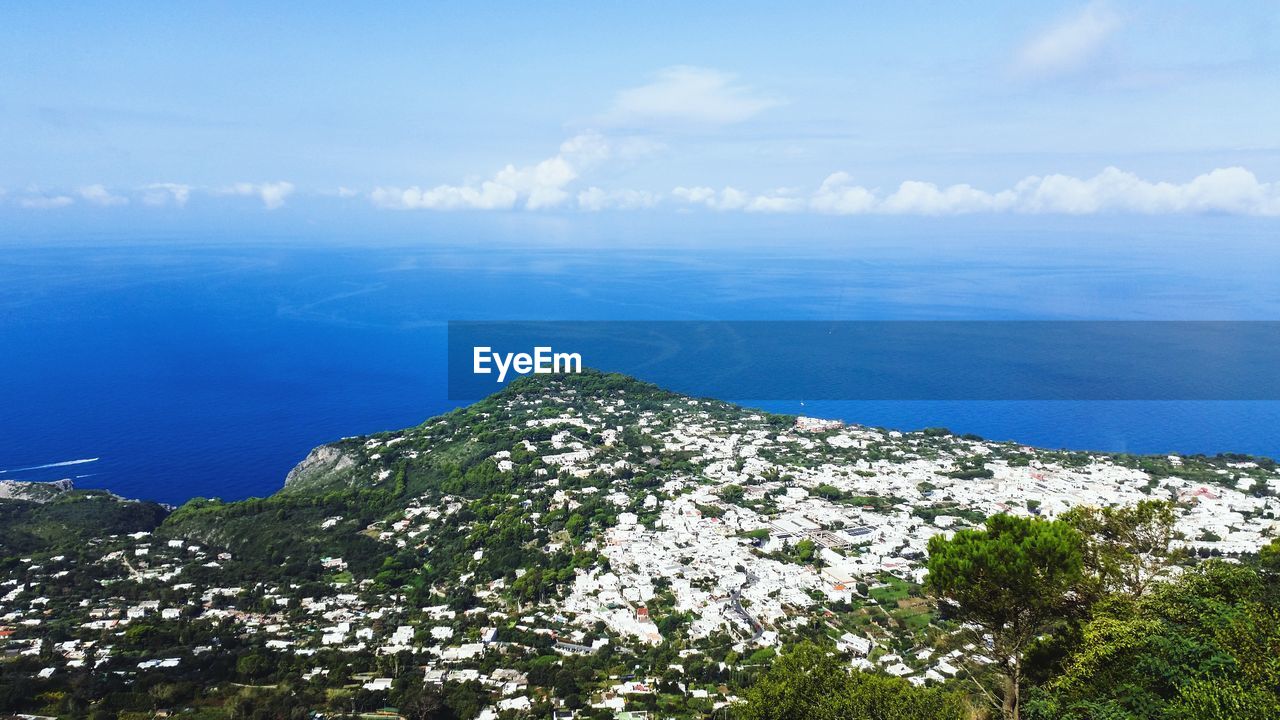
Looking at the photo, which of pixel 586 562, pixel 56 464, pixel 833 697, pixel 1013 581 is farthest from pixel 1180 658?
pixel 56 464

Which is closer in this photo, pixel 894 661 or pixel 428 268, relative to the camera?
pixel 894 661

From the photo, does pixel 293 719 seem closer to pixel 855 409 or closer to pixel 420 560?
pixel 420 560

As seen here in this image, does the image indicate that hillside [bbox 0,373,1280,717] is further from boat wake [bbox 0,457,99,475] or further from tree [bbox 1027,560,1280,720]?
boat wake [bbox 0,457,99,475]

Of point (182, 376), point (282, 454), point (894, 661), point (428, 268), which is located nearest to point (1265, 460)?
point (894, 661)

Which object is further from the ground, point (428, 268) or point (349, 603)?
point (428, 268)

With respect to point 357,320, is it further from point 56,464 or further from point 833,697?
point 833,697

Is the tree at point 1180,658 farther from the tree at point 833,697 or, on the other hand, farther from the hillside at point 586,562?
the tree at point 833,697
